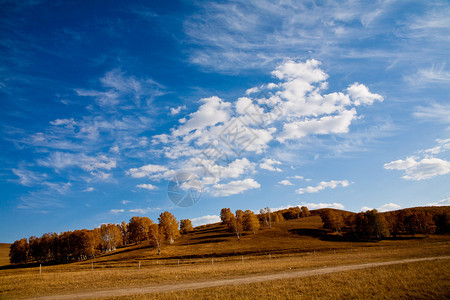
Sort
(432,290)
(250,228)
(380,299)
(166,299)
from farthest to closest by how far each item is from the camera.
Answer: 1. (250,228)
2. (166,299)
3. (432,290)
4. (380,299)

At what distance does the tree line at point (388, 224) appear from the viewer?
306ft

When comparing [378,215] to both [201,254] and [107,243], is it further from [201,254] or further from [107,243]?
[107,243]

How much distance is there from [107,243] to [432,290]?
121 metres

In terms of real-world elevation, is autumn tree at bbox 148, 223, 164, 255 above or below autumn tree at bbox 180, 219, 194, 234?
above

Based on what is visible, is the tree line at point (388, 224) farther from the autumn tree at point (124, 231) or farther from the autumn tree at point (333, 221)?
the autumn tree at point (124, 231)

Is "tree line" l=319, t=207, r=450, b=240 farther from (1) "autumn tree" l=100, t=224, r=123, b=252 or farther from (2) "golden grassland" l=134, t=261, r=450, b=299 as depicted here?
(1) "autumn tree" l=100, t=224, r=123, b=252

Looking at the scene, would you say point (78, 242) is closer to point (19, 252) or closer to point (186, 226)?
point (19, 252)

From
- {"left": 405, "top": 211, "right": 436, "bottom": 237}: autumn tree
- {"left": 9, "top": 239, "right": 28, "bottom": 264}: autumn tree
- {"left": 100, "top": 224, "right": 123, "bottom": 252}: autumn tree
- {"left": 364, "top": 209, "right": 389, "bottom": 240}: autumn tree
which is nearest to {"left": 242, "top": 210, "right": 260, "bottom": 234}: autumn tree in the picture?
{"left": 364, "top": 209, "right": 389, "bottom": 240}: autumn tree

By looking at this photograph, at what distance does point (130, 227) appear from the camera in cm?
12044

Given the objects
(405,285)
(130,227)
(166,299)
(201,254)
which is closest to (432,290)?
(405,285)

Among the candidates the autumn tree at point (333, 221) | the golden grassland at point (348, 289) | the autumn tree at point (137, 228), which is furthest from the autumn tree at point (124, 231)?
the golden grassland at point (348, 289)

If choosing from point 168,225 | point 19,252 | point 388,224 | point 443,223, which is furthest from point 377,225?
point 19,252

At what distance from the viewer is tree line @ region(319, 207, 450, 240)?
93312 mm

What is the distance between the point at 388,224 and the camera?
9731 centimetres
